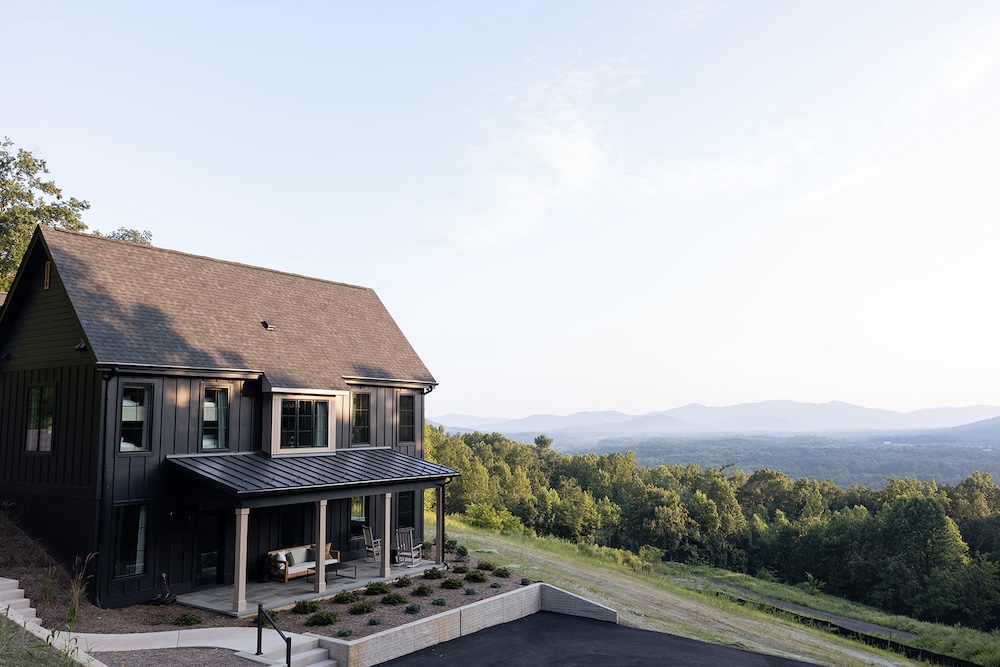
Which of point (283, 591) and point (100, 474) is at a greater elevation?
point (100, 474)

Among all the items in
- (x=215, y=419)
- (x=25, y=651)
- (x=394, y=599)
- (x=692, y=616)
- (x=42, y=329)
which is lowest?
(x=692, y=616)

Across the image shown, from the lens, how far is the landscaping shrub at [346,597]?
50.7 ft

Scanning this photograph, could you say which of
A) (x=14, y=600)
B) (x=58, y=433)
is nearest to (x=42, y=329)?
(x=58, y=433)

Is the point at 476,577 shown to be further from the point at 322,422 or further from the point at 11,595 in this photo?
the point at 11,595

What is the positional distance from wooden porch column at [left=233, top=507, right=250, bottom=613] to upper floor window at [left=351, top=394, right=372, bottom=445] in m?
6.36

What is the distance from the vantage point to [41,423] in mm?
16609

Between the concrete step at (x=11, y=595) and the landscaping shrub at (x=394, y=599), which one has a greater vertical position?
the concrete step at (x=11, y=595)

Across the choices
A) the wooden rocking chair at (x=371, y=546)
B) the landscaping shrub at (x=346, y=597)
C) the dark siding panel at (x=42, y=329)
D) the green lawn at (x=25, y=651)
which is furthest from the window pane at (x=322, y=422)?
the green lawn at (x=25, y=651)

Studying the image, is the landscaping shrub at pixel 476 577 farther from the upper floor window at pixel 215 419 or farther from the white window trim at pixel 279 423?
the upper floor window at pixel 215 419

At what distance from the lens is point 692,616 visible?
19750 millimetres

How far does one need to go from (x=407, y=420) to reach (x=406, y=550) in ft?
14.9

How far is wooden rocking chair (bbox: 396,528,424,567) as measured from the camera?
63.6ft

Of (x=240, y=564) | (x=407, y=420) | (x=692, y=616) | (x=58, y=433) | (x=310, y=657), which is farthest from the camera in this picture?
(x=407, y=420)

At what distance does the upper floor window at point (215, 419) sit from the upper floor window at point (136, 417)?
54.3 inches
